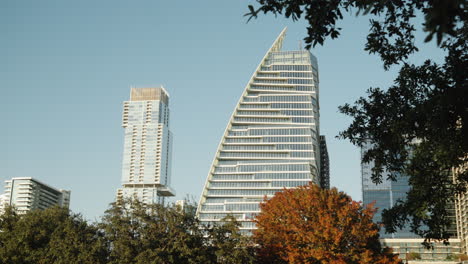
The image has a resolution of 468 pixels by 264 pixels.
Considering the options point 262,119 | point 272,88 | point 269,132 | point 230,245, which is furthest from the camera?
point 272,88

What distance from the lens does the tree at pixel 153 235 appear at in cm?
3581

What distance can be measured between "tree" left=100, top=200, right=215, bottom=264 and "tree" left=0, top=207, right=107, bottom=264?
1.62m

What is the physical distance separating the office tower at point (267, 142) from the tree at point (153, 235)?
109m

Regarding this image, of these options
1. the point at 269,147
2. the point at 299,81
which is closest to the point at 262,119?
the point at 269,147

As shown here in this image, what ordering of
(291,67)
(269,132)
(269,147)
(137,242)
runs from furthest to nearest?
(291,67) → (269,132) → (269,147) → (137,242)

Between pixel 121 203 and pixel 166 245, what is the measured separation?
178 inches

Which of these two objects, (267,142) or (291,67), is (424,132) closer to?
(267,142)

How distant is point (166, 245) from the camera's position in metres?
36.8

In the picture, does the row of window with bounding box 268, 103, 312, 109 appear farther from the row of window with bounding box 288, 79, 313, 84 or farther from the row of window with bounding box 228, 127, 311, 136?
the row of window with bounding box 228, 127, 311, 136

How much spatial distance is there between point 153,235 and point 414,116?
2634cm

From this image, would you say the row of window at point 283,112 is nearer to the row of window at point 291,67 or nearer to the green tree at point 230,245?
the row of window at point 291,67

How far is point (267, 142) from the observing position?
157m

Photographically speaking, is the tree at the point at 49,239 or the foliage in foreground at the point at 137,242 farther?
the tree at the point at 49,239

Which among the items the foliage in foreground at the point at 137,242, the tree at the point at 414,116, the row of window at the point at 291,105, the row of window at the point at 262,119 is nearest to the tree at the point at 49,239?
the foliage in foreground at the point at 137,242
